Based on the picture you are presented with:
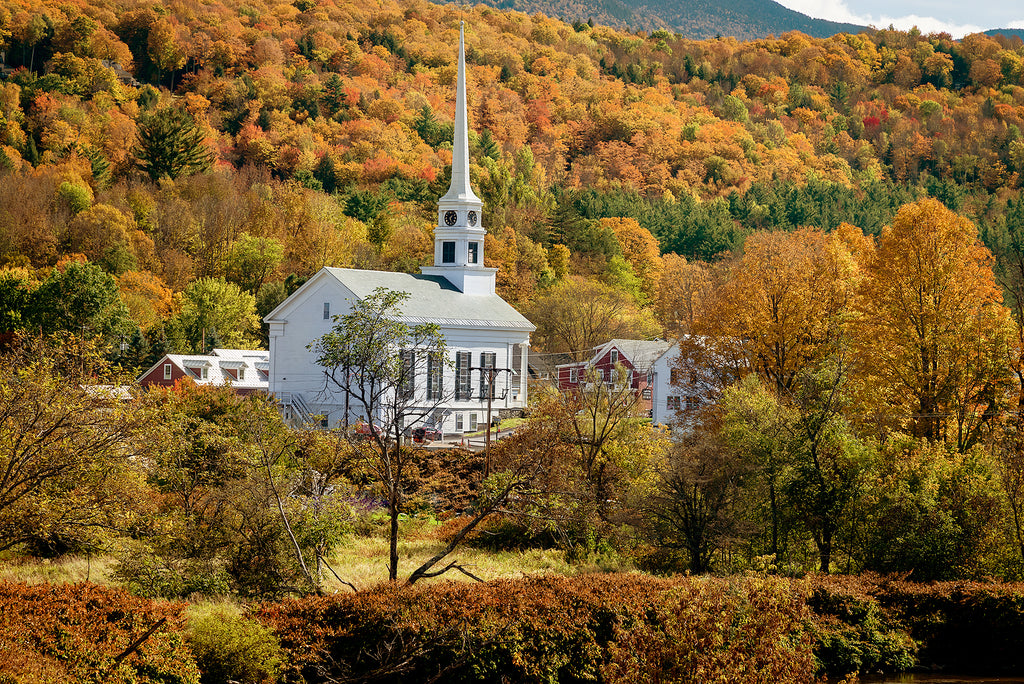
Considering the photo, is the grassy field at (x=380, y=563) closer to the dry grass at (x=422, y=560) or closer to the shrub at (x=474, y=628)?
the dry grass at (x=422, y=560)

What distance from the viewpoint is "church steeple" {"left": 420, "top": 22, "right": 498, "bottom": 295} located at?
57125 mm

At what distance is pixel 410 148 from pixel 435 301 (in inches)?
2222

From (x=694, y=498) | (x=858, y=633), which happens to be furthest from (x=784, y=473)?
(x=858, y=633)

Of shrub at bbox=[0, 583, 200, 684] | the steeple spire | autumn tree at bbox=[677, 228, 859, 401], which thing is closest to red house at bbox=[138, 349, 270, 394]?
the steeple spire

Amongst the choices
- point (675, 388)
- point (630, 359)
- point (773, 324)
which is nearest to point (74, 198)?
point (630, 359)

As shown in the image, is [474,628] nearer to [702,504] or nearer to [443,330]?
[702,504]

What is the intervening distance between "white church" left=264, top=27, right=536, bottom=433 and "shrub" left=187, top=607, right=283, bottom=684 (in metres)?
29.8

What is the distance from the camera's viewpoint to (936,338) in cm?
3456

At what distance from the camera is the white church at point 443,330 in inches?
2013

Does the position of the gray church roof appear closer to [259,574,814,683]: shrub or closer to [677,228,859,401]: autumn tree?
[677,228,859,401]: autumn tree

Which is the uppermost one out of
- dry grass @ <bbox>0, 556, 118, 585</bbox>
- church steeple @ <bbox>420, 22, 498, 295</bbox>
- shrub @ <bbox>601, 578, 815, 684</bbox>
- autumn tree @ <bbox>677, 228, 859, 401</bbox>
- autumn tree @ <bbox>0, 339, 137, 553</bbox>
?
church steeple @ <bbox>420, 22, 498, 295</bbox>

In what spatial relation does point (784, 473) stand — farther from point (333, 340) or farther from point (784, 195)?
point (784, 195)

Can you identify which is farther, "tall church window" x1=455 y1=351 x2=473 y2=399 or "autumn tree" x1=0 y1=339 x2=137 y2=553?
"tall church window" x1=455 y1=351 x2=473 y2=399

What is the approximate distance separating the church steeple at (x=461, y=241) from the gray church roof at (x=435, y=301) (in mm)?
667
